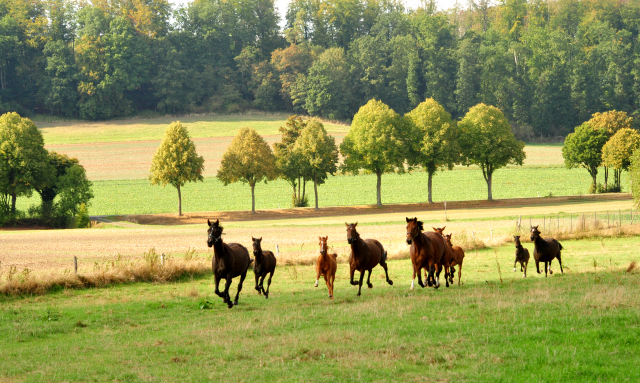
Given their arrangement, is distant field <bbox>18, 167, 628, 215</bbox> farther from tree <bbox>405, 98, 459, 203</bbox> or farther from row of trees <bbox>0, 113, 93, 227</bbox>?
row of trees <bbox>0, 113, 93, 227</bbox>

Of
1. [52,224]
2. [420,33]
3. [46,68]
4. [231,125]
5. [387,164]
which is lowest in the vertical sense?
[52,224]

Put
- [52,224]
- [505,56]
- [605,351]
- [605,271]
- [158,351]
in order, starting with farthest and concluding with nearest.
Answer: [505,56], [52,224], [605,271], [158,351], [605,351]

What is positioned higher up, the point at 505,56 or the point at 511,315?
the point at 505,56

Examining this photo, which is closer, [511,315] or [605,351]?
[605,351]

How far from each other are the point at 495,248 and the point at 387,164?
42.2 m

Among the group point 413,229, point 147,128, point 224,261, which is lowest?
point 224,261

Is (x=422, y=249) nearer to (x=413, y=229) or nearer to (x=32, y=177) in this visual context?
(x=413, y=229)

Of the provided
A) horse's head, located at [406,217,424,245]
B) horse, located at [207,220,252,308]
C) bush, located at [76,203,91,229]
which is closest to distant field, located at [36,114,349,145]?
bush, located at [76,203,91,229]

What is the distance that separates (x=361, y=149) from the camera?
7669 centimetres

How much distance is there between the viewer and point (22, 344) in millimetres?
13055

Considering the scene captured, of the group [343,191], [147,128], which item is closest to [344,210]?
[343,191]

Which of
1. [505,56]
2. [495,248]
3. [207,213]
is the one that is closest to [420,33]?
[505,56]

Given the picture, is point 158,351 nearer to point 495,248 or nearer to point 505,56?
point 495,248

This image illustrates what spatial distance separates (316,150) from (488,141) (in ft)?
77.2
